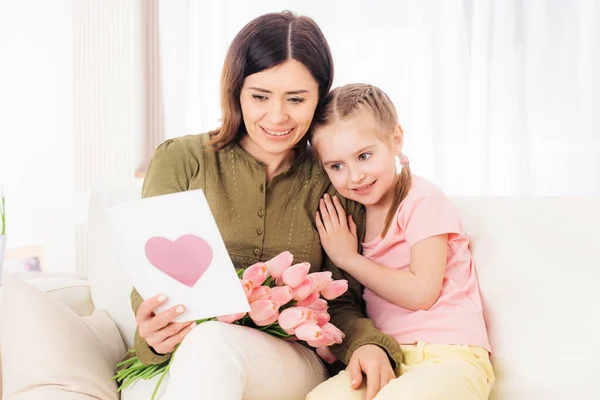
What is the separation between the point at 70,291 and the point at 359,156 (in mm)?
860

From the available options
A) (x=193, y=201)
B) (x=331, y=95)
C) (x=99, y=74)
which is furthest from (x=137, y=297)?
(x=99, y=74)

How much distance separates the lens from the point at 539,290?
4.60ft

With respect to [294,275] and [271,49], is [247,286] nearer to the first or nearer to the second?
[294,275]

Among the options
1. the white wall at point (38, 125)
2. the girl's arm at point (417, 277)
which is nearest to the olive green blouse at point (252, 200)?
the girl's arm at point (417, 277)

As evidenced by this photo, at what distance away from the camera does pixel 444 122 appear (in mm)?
3469

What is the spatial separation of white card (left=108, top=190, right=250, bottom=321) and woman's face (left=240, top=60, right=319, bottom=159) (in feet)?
1.42

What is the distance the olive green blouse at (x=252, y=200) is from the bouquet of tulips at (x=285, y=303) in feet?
0.65

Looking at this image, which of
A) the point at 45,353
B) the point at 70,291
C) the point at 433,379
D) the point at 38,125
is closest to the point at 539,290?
the point at 433,379

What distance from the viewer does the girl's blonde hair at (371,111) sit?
1.55m

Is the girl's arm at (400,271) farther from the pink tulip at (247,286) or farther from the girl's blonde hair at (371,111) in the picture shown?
the pink tulip at (247,286)

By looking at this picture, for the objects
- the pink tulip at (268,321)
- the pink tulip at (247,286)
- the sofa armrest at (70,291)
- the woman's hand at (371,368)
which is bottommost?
A: the woman's hand at (371,368)

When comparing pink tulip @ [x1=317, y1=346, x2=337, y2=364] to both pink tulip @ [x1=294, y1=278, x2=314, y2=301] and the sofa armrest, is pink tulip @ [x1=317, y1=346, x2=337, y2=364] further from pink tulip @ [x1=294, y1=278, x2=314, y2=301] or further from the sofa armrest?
the sofa armrest

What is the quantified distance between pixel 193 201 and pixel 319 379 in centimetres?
54

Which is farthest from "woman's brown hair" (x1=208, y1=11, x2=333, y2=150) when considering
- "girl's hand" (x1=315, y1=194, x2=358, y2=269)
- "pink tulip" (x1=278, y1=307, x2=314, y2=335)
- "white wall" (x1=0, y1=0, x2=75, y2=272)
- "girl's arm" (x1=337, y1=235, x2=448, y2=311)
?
"white wall" (x1=0, y1=0, x2=75, y2=272)
